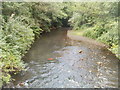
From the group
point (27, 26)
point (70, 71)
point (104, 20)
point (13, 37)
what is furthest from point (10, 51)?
point (104, 20)

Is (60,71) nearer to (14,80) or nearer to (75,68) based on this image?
(75,68)

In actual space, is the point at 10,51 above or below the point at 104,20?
below

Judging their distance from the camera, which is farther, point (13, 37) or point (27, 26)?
point (27, 26)

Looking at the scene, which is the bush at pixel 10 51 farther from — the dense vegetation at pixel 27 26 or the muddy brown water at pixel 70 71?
the muddy brown water at pixel 70 71

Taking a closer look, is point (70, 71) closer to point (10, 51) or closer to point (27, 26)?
point (10, 51)

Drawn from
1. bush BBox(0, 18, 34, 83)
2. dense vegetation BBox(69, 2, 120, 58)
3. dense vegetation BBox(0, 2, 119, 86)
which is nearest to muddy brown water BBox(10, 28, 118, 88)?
bush BBox(0, 18, 34, 83)

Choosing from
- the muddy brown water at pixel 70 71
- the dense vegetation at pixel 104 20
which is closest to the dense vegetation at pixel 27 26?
the dense vegetation at pixel 104 20

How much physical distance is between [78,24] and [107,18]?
603 centimetres

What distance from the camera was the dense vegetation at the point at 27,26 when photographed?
5686 mm

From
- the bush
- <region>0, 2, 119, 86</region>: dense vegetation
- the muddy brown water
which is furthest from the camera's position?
<region>0, 2, 119, 86</region>: dense vegetation

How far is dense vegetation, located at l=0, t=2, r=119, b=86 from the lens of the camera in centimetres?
569

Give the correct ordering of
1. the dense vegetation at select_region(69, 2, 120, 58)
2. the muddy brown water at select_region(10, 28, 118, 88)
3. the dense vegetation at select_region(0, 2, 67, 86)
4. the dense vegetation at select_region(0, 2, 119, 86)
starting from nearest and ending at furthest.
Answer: the muddy brown water at select_region(10, 28, 118, 88) → the dense vegetation at select_region(0, 2, 67, 86) → the dense vegetation at select_region(0, 2, 119, 86) → the dense vegetation at select_region(69, 2, 120, 58)

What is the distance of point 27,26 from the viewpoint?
1020cm

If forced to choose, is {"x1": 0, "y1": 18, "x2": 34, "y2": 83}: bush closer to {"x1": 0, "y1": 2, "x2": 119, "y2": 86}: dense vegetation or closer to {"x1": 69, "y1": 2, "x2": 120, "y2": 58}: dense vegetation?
{"x1": 0, "y1": 2, "x2": 119, "y2": 86}: dense vegetation
